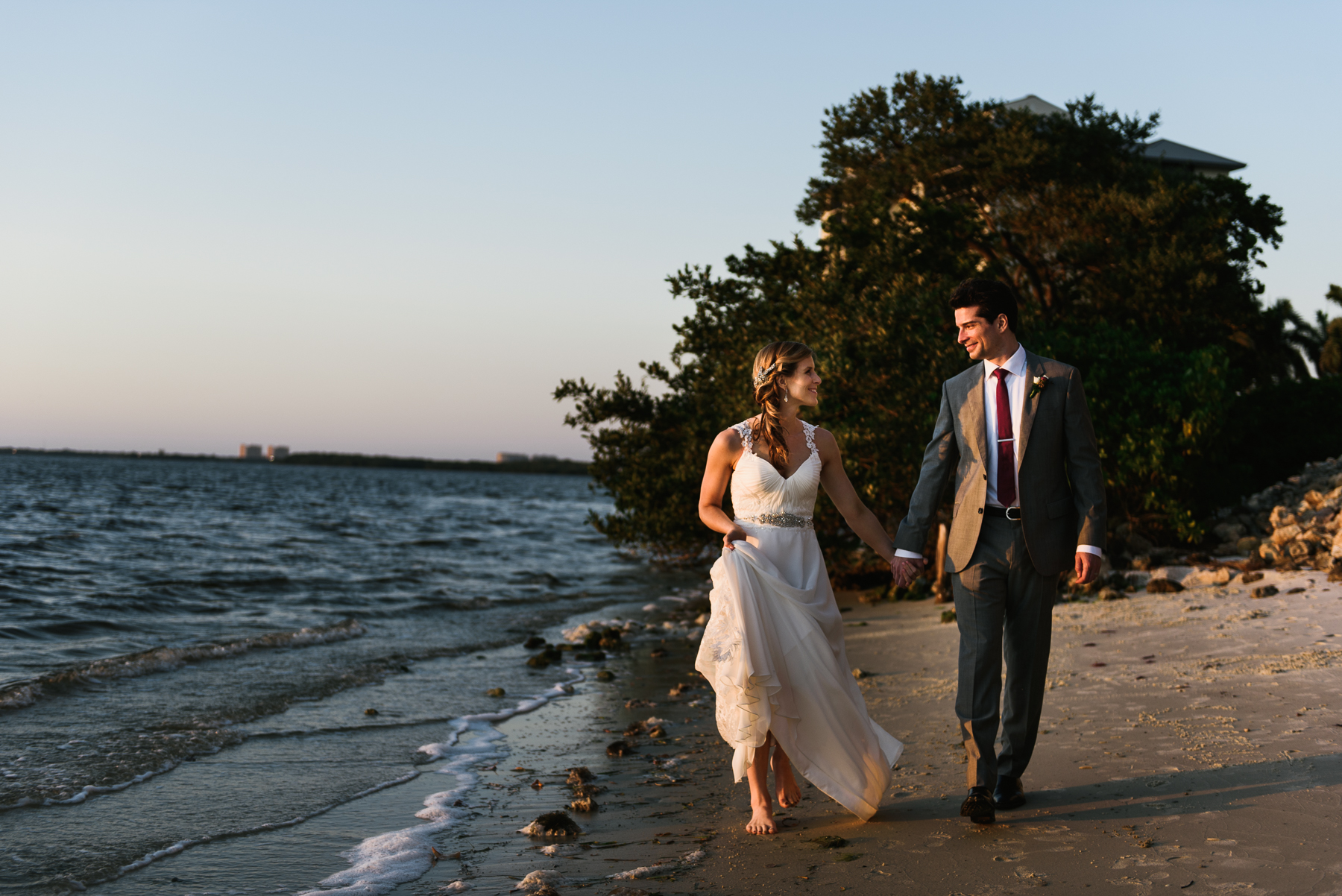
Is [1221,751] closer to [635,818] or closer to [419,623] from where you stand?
[635,818]

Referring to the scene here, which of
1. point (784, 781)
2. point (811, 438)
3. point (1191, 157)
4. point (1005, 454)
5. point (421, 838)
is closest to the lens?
point (1005, 454)

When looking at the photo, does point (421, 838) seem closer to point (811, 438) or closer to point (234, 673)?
point (811, 438)

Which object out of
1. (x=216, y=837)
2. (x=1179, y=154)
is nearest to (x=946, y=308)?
(x=216, y=837)

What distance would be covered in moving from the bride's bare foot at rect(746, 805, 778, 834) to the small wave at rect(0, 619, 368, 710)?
7.19m

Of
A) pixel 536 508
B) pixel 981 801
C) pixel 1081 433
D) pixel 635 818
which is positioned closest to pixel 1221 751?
pixel 981 801

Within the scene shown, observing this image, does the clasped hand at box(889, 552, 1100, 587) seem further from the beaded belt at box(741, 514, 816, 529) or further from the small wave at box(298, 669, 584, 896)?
the small wave at box(298, 669, 584, 896)

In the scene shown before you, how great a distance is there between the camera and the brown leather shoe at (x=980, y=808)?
4293 mm

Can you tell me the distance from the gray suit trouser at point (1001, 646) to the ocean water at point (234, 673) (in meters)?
2.98

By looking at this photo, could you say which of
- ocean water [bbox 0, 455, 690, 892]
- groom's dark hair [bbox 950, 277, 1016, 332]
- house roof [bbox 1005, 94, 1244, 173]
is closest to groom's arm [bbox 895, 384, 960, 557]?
groom's dark hair [bbox 950, 277, 1016, 332]

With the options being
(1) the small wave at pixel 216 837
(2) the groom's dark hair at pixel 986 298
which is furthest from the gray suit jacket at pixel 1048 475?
(1) the small wave at pixel 216 837

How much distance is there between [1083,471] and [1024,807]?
153 centimetres

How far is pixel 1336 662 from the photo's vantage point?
6.34m

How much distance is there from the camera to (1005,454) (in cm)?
444

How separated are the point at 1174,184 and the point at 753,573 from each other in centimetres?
1941
